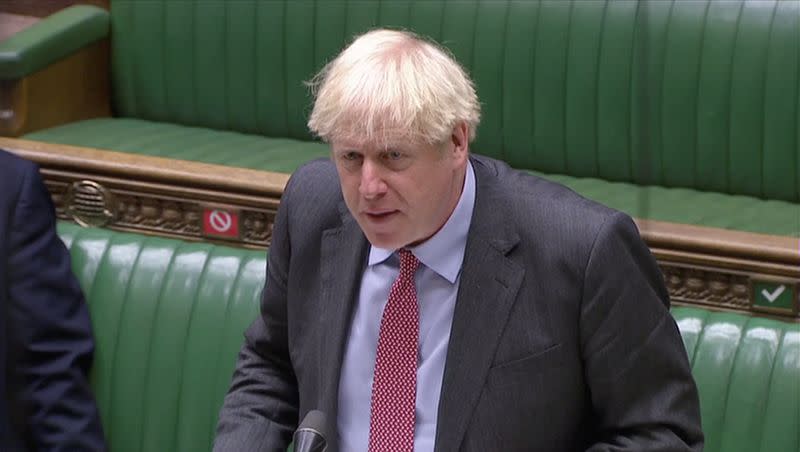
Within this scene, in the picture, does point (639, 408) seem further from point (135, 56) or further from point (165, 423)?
point (135, 56)

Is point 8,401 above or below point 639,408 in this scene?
below

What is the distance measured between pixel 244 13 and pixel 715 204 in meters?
0.86

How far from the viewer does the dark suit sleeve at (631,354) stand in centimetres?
121

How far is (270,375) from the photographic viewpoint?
4.49 feet

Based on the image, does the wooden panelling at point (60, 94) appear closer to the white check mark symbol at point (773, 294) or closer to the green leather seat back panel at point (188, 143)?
the green leather seat back panel at point (188, 143)

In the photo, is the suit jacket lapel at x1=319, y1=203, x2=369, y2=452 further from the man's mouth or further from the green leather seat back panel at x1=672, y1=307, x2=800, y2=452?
the green leather seat back panel at x1=672, y1=307, x2=800, y2=452

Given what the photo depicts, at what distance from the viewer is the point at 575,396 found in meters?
1.25

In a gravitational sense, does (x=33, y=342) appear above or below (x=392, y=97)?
below

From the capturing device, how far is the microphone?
1021 millimetres

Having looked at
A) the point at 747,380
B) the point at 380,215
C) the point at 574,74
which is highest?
the point at 380,215

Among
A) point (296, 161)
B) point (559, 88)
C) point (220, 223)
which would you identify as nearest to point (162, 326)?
point (220, 223)

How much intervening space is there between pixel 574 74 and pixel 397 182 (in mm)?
1291

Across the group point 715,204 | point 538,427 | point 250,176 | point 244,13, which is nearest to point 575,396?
point 538,427

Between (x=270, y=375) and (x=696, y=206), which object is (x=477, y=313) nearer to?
(x=270, y=375)
